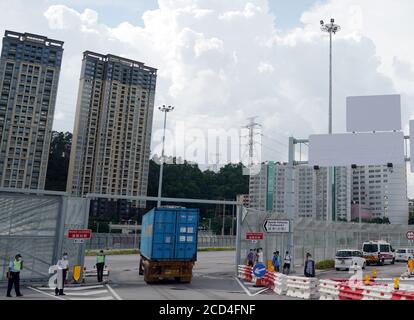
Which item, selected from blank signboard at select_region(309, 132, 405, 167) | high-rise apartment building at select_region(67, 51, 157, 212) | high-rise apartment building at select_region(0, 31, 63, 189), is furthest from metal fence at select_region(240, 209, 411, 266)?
high-rise apartment building at select_region(0, 31, 63, 189)

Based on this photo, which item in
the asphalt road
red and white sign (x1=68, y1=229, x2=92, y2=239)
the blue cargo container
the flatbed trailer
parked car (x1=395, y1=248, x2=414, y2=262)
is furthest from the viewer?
parked car (x1=395, y1=248, x2=414, y2=262)

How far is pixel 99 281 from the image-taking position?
18.9 meters

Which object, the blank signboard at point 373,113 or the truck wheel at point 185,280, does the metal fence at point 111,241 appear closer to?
the truck wheel at point 185,280

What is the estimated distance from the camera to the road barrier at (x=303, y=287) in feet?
50.0

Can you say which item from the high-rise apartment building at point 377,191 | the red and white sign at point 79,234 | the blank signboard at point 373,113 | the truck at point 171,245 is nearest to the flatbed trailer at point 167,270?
the truck at point 171,245

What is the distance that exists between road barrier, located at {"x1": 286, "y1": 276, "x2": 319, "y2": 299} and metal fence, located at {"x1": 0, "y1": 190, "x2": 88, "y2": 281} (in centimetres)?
962

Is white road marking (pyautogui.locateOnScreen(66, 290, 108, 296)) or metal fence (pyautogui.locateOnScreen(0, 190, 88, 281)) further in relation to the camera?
metal fence (pyautogui.locateOnScreen(0, 190, 88, 281))

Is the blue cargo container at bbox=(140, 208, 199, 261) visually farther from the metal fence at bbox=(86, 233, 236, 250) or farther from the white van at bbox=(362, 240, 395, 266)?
the metal fence at bbox=(86, 233, 236, 250)

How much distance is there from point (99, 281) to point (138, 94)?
76538mm

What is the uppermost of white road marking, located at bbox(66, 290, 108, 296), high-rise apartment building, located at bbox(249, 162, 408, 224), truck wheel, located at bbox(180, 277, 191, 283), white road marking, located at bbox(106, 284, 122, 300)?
high-rise apartment building, located at bbox(249, 162, 408, 224)

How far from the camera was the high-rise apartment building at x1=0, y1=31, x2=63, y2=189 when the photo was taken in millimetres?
81688

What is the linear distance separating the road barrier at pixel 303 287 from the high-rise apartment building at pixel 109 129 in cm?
7477
